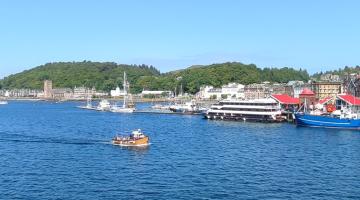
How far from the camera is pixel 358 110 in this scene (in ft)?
290

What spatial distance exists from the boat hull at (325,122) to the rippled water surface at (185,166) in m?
7.15

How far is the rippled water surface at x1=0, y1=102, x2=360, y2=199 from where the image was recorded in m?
35.3

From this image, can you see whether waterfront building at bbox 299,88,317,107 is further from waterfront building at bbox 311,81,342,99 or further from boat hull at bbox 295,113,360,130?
boat hull at bbox 295,113,360,130

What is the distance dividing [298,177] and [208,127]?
42.1 m

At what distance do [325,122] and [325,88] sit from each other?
48559 millimetres

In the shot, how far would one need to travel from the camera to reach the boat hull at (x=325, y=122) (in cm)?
7644

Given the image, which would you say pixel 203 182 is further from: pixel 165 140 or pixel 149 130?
pixel 149 130

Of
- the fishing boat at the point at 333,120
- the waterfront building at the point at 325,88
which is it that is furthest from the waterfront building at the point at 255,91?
the fishing boat at the point at 333,120

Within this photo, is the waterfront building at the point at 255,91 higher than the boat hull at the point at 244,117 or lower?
higher

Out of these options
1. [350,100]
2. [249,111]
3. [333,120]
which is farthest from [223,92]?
[333,120]

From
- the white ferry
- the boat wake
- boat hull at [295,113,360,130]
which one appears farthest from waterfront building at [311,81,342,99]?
the boat wake

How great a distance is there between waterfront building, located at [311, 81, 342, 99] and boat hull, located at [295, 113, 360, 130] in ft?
145

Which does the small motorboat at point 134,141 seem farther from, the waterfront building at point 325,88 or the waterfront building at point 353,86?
the waterfront building at point 325,88

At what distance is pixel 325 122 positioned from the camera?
3098 inches
